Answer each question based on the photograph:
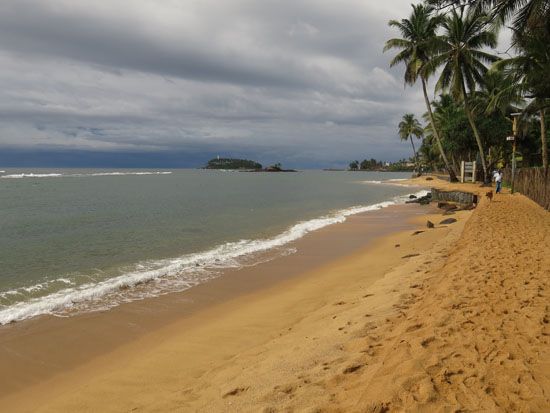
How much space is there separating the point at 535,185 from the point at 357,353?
1712 cm

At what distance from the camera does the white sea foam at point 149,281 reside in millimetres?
7695

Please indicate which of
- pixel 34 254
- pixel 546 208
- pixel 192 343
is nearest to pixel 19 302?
pixel 192 343

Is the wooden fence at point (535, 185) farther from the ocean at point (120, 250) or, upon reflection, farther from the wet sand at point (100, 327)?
the wet sand at point (100, 327)

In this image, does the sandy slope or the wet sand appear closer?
the sandy slope

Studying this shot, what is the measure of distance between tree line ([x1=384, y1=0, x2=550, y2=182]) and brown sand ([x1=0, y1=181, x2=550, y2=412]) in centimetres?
941

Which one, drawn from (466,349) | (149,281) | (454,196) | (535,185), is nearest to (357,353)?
(466,349)

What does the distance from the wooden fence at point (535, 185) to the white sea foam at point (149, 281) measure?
999 cm

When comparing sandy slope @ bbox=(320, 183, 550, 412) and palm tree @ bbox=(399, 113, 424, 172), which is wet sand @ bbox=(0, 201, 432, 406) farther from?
palm tree @ bbox=(399, 113, 424, 172)

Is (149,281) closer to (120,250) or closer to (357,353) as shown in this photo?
(120,250)

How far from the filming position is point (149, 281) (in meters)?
9.52

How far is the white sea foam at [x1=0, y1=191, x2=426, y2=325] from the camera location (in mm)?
7695

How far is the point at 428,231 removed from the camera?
15.8 metres

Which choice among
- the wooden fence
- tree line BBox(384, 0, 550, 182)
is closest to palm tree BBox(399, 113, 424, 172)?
tree line BBox(384, 0, 550, 182)

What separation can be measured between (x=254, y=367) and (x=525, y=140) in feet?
152
